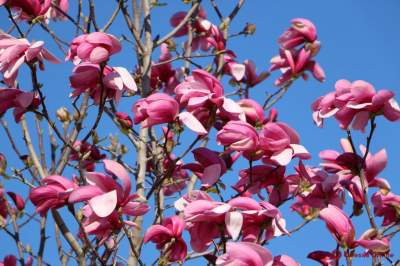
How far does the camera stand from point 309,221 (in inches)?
92.7

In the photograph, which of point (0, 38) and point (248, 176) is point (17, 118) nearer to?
point (0, 38)

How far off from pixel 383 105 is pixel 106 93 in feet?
3.17

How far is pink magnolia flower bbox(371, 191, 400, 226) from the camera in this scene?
2129 millimetres

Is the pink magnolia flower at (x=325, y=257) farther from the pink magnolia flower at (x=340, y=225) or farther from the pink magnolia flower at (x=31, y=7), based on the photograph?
the pink magnolia flower at (x=31, y=7)

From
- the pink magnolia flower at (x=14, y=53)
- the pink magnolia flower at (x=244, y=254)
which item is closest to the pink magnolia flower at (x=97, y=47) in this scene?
the pink magnolia flower at (x=14, y=53)

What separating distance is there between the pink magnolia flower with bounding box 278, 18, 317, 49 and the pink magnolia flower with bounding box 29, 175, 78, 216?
2.17m

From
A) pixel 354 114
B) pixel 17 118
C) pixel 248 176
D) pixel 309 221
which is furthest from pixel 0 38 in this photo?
pixel 309 221

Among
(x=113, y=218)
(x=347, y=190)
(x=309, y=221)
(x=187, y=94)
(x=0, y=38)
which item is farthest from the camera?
(x=309, y=221)

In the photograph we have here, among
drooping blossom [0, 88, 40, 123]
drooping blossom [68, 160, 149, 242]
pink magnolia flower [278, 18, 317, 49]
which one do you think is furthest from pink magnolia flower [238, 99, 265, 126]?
pink magnolia flower [278, 18, 317, 49]

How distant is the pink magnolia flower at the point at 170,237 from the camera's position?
164 centimetres

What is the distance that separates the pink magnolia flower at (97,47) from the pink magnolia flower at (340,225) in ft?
2.77

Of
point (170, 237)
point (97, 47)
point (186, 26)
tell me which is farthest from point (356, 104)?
point (186, 26)

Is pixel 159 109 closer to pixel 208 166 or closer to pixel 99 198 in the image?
pixel 208 166

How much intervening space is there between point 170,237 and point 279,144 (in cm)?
45
